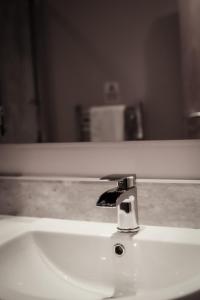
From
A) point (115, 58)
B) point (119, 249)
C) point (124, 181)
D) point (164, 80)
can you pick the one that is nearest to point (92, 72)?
point (115, 58)

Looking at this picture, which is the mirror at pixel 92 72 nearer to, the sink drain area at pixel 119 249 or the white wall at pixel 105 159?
the white wall at pixel 105 159

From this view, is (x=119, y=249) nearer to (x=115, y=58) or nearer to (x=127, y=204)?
(x=127, y=204)

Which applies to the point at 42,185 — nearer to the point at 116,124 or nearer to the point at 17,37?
the point at 116,124

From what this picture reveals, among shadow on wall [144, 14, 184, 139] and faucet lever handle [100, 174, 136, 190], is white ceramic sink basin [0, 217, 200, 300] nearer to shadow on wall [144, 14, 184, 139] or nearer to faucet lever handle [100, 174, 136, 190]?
faucet lever handle [100, 174, 136, 190]

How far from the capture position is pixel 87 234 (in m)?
0.83

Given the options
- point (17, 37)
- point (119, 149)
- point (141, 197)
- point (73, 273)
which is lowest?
point (73, 273)

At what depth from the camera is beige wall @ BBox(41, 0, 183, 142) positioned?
2.86 ft

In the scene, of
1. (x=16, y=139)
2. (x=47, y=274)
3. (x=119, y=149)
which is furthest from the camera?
(x=16, y=139)

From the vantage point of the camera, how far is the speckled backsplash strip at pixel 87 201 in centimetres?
83

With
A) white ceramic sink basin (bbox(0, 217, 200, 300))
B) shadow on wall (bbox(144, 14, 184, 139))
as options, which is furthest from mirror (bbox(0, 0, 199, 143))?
white ceramic sink basin (bbox(0, 217, 200, 300))

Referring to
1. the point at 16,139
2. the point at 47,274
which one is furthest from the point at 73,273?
the point at 16,139

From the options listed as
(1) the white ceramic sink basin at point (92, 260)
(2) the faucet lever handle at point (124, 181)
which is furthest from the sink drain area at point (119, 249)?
(2) the faucet lever handle at point (124, 181)

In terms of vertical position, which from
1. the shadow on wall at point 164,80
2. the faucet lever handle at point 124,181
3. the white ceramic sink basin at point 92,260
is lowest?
the white ceramic sink basin at point 92,260

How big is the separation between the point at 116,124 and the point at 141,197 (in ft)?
0.60
